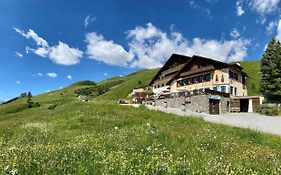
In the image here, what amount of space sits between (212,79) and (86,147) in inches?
2243

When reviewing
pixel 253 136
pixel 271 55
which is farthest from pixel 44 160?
pixel 271 55

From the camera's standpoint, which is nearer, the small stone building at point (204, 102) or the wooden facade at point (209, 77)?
the small stone building at point (204, 102)

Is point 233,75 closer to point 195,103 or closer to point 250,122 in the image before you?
point 195,103

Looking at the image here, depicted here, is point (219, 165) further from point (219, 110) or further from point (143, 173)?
point (219, 110)

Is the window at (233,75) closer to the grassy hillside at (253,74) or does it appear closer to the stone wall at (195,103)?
the stone wall at (195,103)

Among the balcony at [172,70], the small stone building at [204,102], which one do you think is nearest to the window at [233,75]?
the small stone building at [204,102]

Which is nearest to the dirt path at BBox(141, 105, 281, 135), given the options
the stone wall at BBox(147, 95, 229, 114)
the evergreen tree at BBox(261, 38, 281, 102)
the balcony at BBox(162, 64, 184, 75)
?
the stone wall at BBox(147, 95, 229, 114)

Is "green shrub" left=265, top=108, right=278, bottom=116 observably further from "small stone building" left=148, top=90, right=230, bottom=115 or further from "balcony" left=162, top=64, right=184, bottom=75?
"balcony" left=162, top=64, right=184, bottom=75

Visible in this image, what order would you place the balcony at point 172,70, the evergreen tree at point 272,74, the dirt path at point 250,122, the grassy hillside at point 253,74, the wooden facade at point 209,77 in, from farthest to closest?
the grassy hillside at point 253,74
the balcony at point 172,70
the evergreen tree at point 272,74
the wooden facade at point 209,77
the dirt path at point 250,122

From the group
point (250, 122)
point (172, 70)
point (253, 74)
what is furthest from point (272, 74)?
point (253, 74)

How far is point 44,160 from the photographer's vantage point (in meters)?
8.23

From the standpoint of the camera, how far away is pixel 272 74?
6938 cm

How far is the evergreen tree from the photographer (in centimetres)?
6775

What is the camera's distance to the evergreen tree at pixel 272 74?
6775 centimetres
